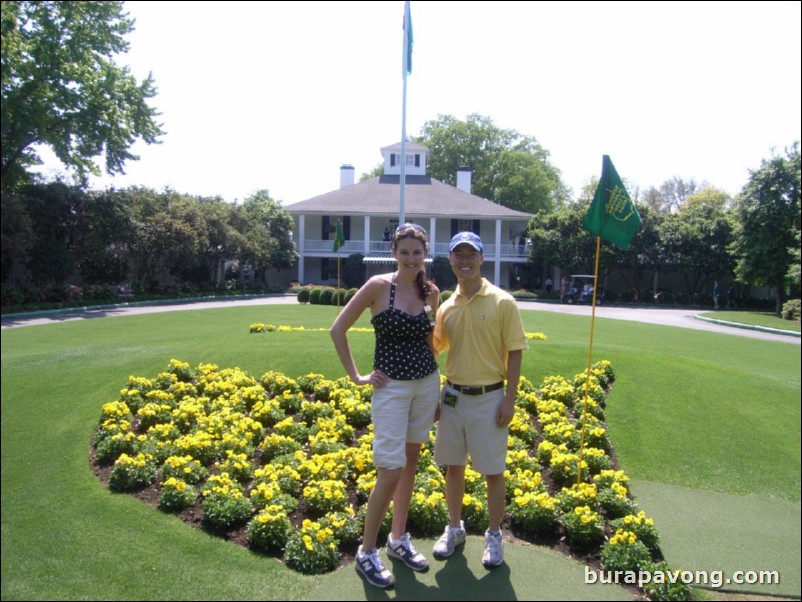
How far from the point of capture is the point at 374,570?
3068 mm

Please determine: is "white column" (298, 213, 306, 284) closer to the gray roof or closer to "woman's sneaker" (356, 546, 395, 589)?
the gray roof

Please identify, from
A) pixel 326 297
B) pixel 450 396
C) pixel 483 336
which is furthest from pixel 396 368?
pixel 326 297

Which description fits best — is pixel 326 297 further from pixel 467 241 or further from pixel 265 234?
pixel 467 241

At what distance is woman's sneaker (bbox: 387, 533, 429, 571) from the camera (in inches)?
127

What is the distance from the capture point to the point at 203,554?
3.36 metres

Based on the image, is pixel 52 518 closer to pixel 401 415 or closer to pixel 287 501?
pixel 287 501

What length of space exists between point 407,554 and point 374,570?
27 cm

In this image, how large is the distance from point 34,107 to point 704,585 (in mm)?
4074

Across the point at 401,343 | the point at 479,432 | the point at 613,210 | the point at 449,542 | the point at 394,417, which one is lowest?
the point at 449,542

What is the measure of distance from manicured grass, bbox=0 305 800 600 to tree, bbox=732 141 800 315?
51.0 ft

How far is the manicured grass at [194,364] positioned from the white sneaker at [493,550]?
0.95 meters

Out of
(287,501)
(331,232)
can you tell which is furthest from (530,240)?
(287,501)

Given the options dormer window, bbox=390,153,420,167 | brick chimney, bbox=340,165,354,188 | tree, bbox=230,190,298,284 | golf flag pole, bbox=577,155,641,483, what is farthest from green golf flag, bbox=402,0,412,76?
brick chimney, bbox=340,165,354,188

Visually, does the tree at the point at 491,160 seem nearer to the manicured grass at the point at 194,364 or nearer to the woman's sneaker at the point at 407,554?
the manicured grass at the point at 194,364
